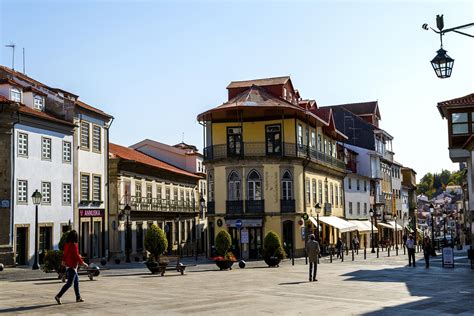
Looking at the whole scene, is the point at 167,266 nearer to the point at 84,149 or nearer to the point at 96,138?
the point at 84,149

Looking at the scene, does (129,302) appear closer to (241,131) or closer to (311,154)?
(241,131)

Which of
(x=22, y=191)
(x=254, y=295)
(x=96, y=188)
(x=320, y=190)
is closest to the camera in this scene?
(x=254, y=295)

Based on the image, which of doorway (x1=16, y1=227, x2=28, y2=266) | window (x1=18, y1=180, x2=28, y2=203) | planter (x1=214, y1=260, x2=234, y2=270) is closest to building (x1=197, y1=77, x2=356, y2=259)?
planter (x1=214, y1=260, x2=234, y2=270)

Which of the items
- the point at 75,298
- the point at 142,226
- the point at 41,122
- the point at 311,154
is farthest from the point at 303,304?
the point at 142,226

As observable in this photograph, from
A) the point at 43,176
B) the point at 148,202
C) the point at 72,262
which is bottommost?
the point at 72,262

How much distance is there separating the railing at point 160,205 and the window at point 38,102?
1121 cm

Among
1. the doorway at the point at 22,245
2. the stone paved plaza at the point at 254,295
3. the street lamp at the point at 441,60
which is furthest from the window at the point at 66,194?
the street lamp at the point at 441,60

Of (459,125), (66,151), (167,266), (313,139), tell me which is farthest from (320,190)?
(167,266)

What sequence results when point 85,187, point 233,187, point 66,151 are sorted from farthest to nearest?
point 233,187, point 85,187, point 66,151

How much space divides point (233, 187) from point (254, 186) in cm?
152

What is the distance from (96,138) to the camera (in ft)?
143

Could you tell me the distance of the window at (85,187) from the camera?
1628 inches

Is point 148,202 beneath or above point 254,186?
beneath

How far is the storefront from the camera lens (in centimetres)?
4106
